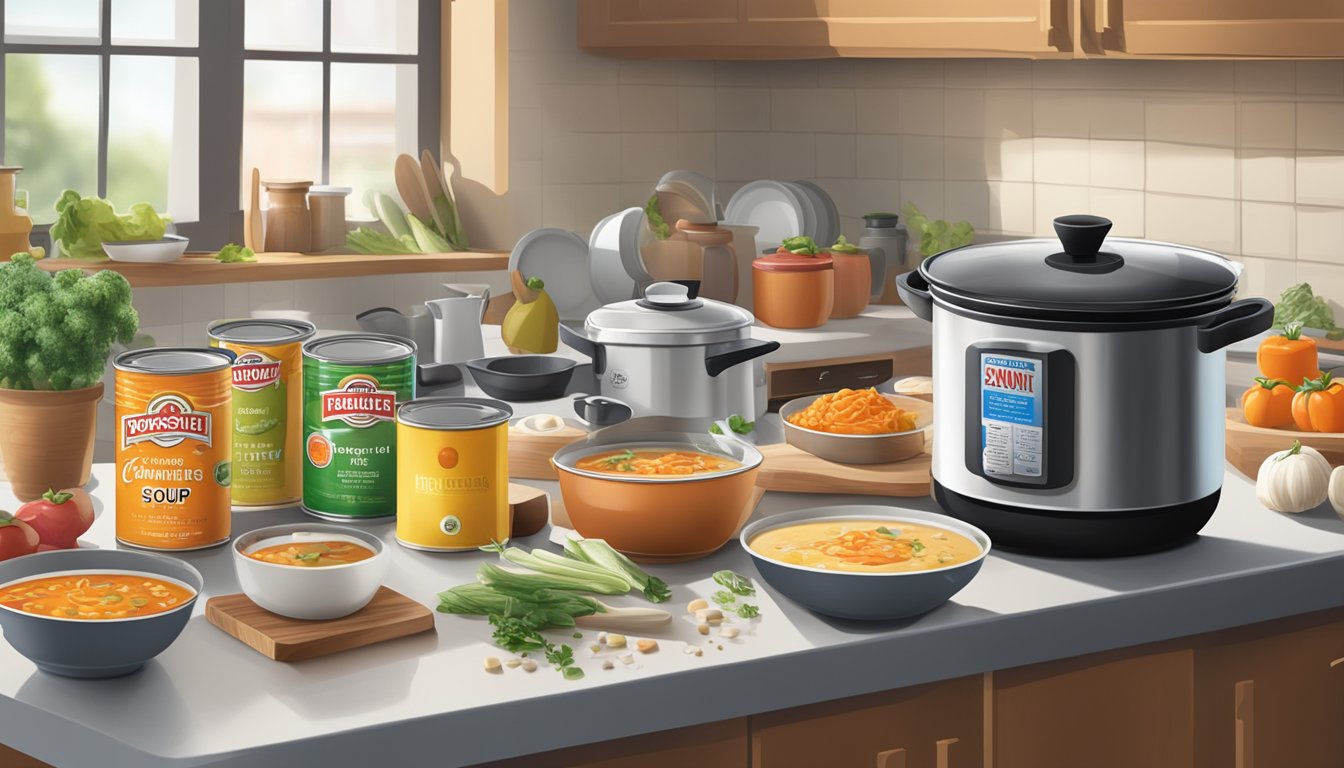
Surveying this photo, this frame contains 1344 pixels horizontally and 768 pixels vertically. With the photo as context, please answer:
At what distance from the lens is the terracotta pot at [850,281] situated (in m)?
3.45

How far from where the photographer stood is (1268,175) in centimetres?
309

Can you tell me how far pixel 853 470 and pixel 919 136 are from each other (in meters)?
2.33

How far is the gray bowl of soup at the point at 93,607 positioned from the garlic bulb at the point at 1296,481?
115 centimetres

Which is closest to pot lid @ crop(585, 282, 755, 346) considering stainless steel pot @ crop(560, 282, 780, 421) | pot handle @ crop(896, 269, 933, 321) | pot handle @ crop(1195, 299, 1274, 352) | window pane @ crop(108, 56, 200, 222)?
stainless steel pot @ crop(560, 282, 780, 421)

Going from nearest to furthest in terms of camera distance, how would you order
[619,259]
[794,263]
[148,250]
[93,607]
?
1. [93,607]
2. [794,263]
3. [619,259]
4. [148,250]

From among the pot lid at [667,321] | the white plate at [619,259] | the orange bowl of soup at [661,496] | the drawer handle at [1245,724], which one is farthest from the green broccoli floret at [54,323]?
the white plate at [619,259]

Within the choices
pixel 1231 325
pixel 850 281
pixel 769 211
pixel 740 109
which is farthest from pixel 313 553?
pixel 740 109

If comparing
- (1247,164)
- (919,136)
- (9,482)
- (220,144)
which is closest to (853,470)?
(9,482)

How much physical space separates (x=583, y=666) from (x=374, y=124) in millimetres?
3209

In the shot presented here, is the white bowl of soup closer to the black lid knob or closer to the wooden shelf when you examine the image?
the black lid knob

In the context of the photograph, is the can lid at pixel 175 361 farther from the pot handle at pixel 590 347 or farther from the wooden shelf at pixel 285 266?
the wooden shelf at pixel 285 266

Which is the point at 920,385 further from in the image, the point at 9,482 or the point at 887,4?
the point at 887,4

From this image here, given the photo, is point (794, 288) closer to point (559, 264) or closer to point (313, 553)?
point (559, 264)

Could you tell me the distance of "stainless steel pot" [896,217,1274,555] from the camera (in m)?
1.43
